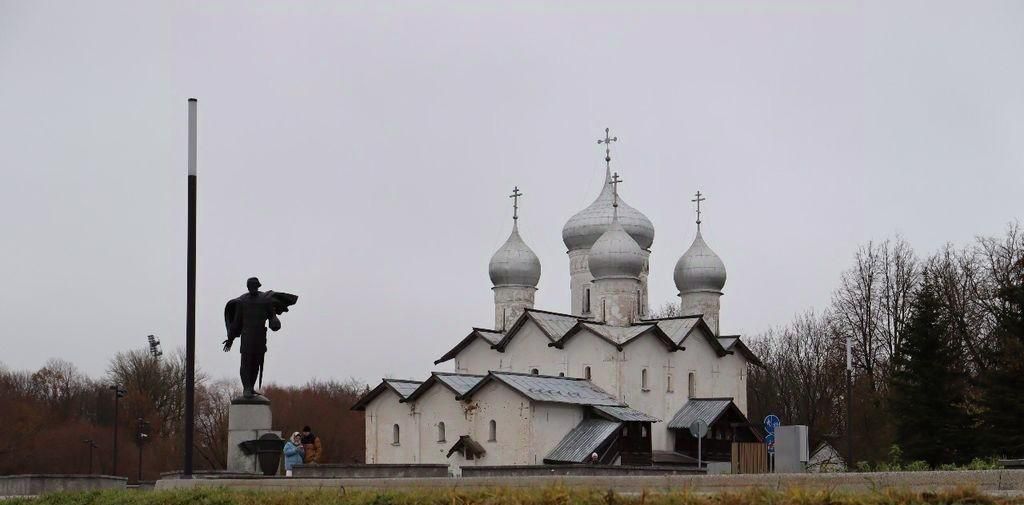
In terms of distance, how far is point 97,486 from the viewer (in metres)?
23.8

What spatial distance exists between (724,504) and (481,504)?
262cm

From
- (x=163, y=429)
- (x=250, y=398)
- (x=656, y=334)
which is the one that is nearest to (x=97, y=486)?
(x=250, y=398)

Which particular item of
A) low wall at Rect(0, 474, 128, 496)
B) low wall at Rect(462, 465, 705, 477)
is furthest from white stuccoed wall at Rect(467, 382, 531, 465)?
low wall at Rect(0, 474, 128, 496)

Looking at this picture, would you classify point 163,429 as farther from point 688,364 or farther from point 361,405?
point 688,364

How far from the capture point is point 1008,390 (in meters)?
33.2

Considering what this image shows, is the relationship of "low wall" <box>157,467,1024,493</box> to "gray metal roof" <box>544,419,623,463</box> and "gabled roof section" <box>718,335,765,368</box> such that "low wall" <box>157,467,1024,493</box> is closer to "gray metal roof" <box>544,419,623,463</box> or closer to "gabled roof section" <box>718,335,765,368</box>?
"gray metal roof" <box>544,419,623,463</box>

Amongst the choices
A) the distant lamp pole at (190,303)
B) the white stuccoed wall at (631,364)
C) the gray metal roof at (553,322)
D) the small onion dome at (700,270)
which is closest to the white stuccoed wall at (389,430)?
the white stuccoed wall at (631,364)

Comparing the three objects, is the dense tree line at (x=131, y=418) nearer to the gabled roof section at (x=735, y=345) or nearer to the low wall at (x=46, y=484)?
the gabled roof section at (x=735, y=345)

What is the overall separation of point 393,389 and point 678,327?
37.6 ft

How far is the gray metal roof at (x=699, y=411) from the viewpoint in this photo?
49281 millimetres

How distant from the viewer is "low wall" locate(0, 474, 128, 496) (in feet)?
75.4

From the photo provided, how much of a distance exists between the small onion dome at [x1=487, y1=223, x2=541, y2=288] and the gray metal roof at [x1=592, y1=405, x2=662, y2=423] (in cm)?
887

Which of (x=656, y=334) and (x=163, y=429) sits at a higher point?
(x=656, y=334)

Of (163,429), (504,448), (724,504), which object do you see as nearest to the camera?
(724,504)
